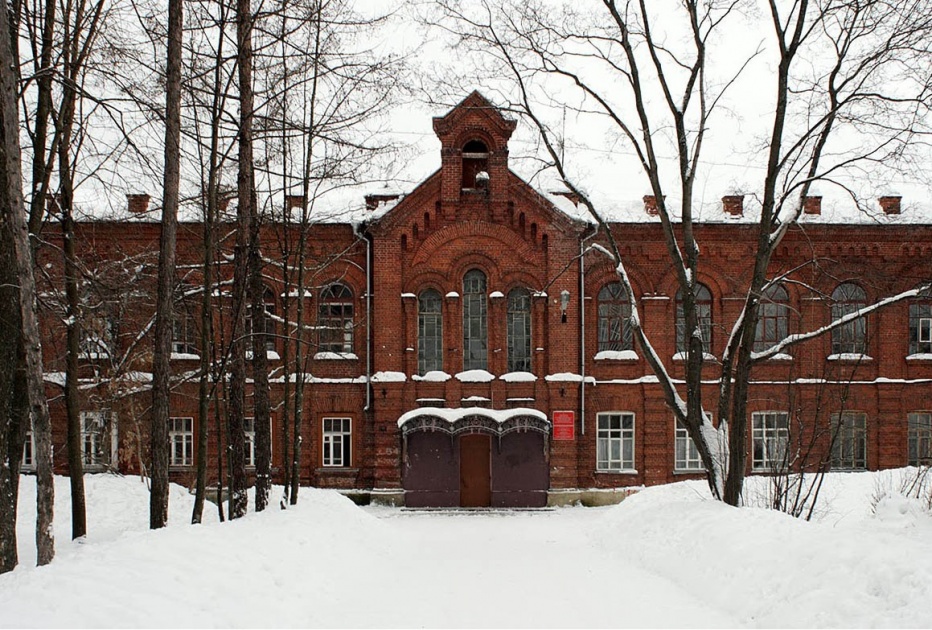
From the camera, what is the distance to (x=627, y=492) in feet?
76.4

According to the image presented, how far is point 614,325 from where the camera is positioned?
2411cm

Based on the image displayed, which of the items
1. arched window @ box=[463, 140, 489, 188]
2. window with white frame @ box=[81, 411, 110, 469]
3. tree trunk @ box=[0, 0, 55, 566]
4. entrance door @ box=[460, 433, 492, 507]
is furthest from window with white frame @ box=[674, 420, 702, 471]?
tree trunk @ box=[0, 0, 55, 566]

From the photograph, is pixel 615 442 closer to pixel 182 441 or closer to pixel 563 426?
pixel 563 426

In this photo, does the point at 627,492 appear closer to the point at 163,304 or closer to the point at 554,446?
the point at 554,446

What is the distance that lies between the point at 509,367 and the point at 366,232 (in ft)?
18.2

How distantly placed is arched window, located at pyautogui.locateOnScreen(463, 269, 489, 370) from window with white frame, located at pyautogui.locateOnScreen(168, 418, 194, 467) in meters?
8.05

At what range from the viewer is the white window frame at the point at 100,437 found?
21344 millimetres

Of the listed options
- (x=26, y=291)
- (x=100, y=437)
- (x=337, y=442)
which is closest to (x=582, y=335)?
(x=337, y=442)

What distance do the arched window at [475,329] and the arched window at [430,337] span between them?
0.71 metres

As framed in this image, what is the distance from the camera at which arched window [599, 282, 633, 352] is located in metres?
24.1

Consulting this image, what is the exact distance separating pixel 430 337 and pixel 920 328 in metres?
14.4

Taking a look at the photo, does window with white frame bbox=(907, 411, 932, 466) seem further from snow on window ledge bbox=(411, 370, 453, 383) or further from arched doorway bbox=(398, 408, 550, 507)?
snow on window ledge bbox=(411, 370, 453, 383)

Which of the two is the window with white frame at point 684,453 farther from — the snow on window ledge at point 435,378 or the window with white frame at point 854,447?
the snow on window ledge at point 435,378

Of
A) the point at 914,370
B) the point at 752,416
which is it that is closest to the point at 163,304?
the point at 752,416
